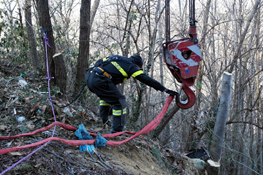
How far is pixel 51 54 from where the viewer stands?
5.05 meters

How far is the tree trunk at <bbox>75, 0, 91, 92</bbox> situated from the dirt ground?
858 millimetres

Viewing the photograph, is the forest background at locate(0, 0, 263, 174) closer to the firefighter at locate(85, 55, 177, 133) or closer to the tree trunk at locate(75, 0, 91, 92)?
the tree trunk at locate(75, 0, 91, 92)

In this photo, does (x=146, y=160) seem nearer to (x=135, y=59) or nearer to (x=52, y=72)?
(x=135, y=59)


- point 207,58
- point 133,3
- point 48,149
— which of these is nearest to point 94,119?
point 48,149

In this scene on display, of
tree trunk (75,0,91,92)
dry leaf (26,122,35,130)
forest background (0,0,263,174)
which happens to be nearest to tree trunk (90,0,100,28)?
forest background (0,0,263,174)

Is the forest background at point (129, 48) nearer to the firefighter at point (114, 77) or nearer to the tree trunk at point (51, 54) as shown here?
the tree trunk at point (51, 54)

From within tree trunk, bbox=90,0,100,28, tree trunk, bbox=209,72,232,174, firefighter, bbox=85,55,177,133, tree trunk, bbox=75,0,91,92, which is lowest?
tree trunk, bbox=209,72,232,174

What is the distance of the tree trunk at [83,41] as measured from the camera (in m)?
5.45

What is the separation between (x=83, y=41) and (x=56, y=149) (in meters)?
3.32

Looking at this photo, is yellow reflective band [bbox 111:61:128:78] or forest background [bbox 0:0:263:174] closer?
yellow reflective band [bbox 111:61:128:78]

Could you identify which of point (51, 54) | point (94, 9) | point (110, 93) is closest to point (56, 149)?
point (110, 93)

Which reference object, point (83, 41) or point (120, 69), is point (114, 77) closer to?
point (120, 69)

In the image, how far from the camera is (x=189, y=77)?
11.0 ft

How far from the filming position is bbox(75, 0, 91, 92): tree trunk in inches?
215
